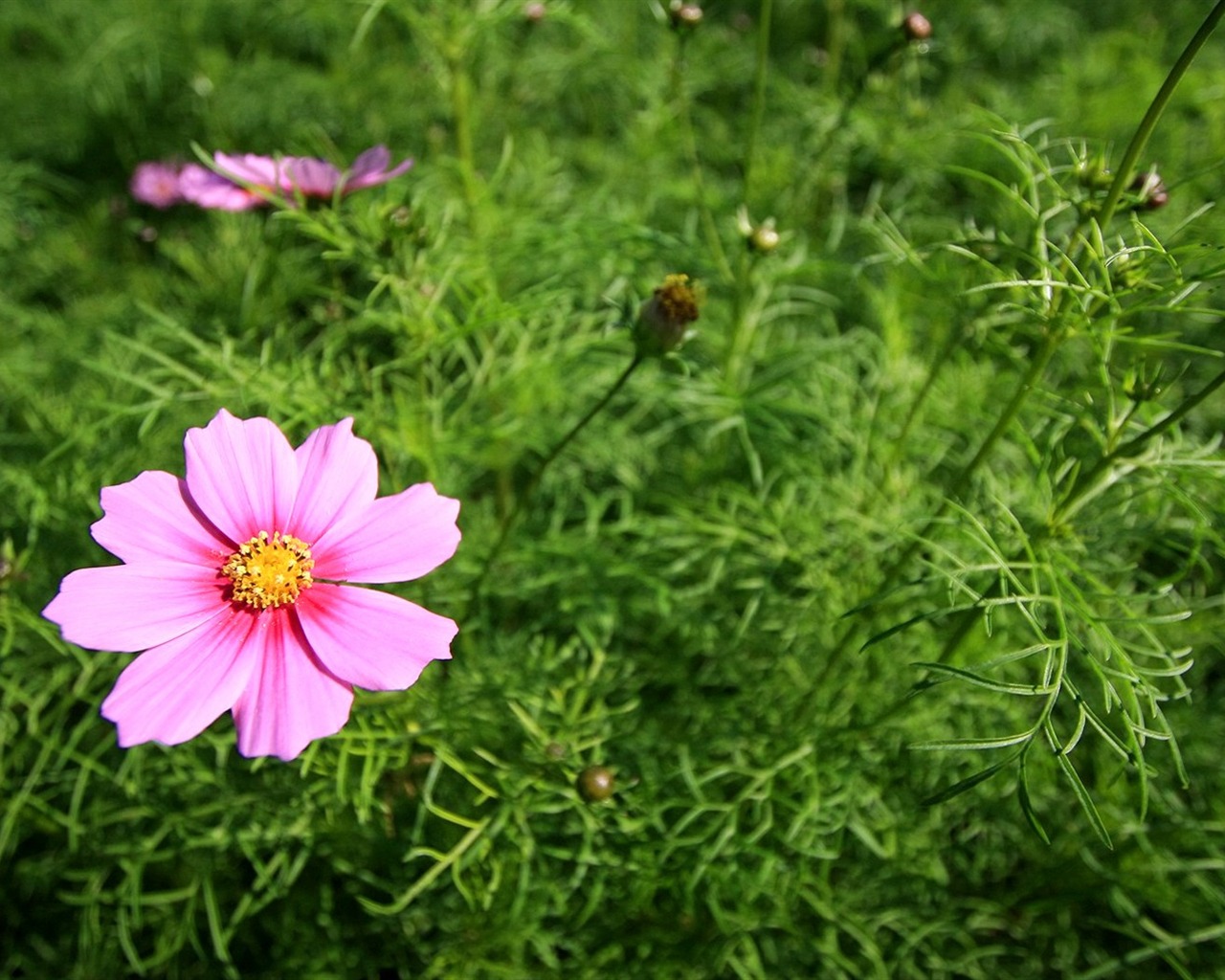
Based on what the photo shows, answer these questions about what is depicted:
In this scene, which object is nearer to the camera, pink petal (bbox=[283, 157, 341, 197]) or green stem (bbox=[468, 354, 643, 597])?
green stem (bbox=[468, 354, 643, 597])

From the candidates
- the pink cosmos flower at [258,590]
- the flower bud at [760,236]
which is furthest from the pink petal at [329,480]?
the flower bud at [760,236]

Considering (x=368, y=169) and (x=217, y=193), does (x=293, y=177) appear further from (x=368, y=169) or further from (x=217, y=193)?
(x=217, y=193)

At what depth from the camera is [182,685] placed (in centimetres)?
70

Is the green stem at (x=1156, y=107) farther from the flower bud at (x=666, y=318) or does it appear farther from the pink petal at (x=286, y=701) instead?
the pink petal at (x=286, y=701)

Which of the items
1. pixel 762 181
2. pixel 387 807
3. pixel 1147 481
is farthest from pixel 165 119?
pixel 1147 481

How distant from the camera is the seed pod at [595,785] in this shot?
0.92 meters

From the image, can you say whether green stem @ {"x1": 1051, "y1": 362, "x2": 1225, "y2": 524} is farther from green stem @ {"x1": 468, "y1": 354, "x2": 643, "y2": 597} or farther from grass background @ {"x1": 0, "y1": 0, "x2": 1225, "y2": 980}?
green stem @ {"x1": 468, "y1": 354, "x2": 643, "y2": 597}

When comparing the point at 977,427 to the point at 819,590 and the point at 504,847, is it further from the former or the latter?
the point at 504,847

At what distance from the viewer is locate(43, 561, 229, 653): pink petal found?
0.68 metres

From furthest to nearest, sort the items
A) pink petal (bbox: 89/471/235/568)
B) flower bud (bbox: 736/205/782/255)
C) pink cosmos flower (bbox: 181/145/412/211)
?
1. flower bud (bbox: 736/205/782/255)
2. pink cosmos flower (bbox: 181/145/412/211)
3. pink petal (bbox: 89/471/235/568)

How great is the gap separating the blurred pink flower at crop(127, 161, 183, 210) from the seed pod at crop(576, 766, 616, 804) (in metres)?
1.86

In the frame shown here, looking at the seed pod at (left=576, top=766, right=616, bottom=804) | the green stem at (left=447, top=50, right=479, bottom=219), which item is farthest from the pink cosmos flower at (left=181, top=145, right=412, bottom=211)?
the seed pod at (left=576, top=766, right=616, bottom=804)

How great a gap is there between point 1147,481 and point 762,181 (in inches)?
45.4

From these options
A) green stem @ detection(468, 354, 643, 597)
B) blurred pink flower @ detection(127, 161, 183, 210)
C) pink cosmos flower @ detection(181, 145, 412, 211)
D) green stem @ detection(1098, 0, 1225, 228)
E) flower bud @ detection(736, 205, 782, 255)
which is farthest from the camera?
blurred pink flower @ detection(127, 161, 183, 210)
